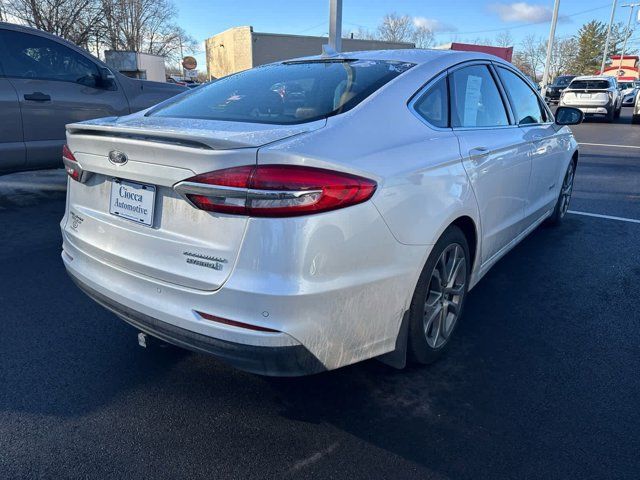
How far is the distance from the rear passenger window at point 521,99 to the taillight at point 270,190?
2363mm

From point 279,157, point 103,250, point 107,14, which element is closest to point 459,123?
point 279,157

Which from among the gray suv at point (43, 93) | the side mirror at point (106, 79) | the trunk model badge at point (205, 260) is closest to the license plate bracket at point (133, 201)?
the trunk model badge at point (205, 260)

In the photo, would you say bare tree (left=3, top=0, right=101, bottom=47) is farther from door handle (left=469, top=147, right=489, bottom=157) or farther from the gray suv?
door handle (left=469, top=147, right=489, bottom=157)

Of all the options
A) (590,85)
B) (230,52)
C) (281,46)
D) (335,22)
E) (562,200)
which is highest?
(281,46)

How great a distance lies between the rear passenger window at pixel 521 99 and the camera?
142 inches

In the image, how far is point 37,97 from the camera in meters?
5.31

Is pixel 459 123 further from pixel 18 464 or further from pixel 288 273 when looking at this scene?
pixel 18 464

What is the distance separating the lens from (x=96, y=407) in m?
2.33

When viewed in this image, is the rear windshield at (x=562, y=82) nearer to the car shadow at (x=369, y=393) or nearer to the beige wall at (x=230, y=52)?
the beige wall at (x=230, y=52)

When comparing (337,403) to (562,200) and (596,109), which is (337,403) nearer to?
(562,200)

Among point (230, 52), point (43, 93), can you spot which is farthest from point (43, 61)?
point (230, 52)

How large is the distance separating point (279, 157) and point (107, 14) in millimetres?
34345

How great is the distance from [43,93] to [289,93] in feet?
13.4

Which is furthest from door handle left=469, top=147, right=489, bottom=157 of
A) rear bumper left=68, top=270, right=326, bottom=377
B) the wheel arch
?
rear bumper left=68, top=270, right=326, bottom=377
